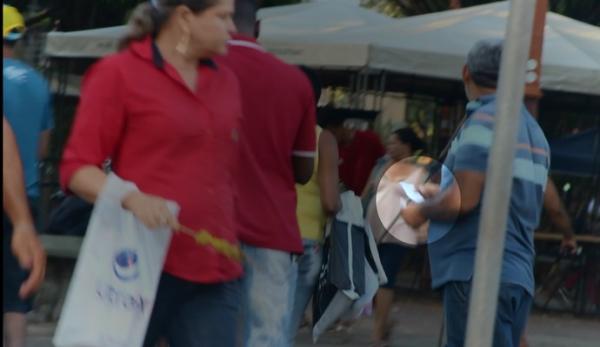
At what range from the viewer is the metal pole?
3.63m

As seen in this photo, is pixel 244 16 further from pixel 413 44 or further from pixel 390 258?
pixel 413 44

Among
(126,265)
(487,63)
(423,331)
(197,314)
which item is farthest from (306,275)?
(423,331)

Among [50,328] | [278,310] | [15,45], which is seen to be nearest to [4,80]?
[15,45]

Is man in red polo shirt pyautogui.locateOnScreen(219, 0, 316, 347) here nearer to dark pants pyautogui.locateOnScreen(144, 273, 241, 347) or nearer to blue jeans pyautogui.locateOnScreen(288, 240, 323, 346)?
dark pants pyautogui.locateOnScreen(144, 273, 241, 347)

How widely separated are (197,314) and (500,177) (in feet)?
3.36

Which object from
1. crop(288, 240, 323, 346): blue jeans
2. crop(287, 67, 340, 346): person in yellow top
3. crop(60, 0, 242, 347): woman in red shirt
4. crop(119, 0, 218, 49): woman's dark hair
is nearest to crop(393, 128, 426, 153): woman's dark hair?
crop(287, 67, 340, 346): person in yellow top

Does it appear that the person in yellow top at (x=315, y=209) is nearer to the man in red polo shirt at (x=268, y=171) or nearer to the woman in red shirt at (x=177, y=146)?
the man in red polo shirt at (x=268, y=171)

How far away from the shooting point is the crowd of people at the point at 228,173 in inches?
152

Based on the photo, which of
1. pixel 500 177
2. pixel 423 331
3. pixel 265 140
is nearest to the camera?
pixel 500 177

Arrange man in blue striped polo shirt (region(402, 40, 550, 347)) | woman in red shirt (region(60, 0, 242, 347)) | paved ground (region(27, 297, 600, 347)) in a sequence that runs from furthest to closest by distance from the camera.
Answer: paved ground (region(27, 297, 600, 347))
man in blue striped polo shirt (region(402, 40, 550, 347))
woman in red shirt (region(60, 0, 242, 347))

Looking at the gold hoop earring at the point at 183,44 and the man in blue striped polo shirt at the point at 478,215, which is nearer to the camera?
the gold hoop earring at the point at 183,44

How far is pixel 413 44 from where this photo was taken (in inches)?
444

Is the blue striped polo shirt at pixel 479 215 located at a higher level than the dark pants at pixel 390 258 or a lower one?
higher

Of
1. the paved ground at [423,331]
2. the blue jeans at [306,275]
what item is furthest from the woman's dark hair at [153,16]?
the paved ground at [423,331]
